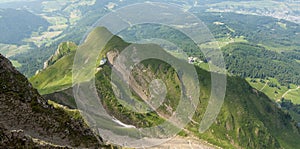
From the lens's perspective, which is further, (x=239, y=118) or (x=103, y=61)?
(x=103, y=61)

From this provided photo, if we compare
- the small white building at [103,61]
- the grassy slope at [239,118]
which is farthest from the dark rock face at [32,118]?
the small white building at [103,61]

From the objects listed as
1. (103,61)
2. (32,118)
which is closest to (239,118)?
(103,61)

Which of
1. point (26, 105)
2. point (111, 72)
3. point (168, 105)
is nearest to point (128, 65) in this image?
point (111, 72)

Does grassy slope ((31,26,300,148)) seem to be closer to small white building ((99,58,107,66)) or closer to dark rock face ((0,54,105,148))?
small white building ((99,58,107,66))

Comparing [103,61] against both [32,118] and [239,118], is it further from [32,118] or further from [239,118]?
[32,118]

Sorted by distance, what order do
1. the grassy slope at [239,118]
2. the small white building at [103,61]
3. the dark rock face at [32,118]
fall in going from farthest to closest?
1. the small white building at [103,61]
2. the grassy slope at [239,118]
3. the dark rock face at [32,118]

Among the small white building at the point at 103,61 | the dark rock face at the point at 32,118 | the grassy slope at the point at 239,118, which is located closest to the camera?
the dark rock face at the point at 32,118

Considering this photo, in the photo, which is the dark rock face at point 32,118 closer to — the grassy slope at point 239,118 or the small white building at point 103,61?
the grassy slope at point 239,118
